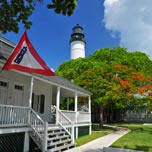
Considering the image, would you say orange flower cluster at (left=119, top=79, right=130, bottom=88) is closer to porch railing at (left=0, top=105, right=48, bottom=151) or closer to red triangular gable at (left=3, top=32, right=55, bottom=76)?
porch railing at (left=0, top=105, right=48, bottom=151)

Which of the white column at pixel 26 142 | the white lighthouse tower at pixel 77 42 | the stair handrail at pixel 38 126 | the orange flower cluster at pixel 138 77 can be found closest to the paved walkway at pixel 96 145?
the stair handrail at pixel 38 126

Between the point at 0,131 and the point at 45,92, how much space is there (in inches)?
295

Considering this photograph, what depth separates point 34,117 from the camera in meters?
11.6

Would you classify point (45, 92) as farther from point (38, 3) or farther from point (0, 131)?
point (38, 3)

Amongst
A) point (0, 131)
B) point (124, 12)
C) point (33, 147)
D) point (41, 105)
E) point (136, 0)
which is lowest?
point (33, 147)

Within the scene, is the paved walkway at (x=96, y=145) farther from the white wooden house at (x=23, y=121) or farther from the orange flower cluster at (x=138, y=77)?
the orange flower cluster at (x=138, y=77)

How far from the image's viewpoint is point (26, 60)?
9352mm

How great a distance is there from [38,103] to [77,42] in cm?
3518

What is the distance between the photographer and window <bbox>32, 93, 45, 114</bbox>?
629 inches

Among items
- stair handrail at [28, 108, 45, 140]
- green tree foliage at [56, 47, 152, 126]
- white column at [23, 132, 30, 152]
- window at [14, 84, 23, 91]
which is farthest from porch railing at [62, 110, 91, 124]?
white column at [23, 132, 30, 152]

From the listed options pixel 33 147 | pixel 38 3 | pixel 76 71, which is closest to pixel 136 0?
pixel 38 3

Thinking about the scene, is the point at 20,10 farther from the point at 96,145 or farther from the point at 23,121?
the point at 96,145

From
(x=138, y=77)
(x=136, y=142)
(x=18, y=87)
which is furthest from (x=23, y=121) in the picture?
(x=138, y=77)

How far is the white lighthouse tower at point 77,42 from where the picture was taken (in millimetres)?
48969
